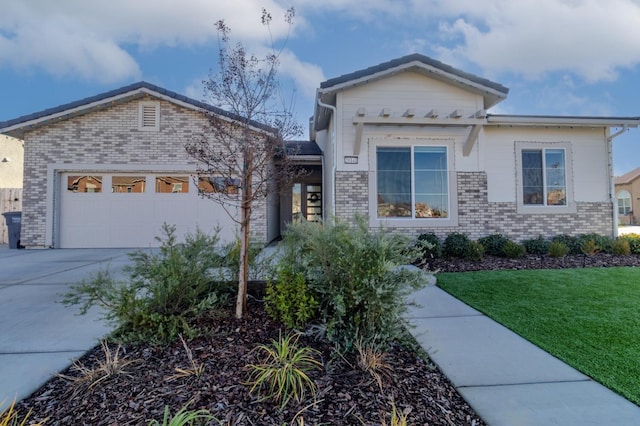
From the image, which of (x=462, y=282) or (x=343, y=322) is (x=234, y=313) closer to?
(x=343, y=322)

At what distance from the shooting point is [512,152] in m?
9.52

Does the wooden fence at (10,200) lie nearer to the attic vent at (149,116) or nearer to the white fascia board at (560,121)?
the attic vent at (149,116)

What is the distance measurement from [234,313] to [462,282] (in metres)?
4.41

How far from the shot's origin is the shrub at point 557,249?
27.0ft

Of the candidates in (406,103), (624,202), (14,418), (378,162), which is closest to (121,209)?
(378,162)

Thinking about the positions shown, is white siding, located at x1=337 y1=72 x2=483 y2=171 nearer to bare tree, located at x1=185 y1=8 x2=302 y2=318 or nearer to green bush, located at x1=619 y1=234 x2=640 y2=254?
green bush, located at x1=619 y1=234 x2=640 y2=254

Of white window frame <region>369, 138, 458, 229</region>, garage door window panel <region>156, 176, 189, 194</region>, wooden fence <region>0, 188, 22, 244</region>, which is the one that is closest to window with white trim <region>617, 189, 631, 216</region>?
white window frame <region>369, 138, 458, 229</region>

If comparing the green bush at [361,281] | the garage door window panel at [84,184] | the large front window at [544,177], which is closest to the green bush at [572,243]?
the large front window at [544,177]

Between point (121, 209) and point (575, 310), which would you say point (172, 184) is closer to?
point (121, 209)

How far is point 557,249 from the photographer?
8.24m

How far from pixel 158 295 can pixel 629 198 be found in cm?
4120

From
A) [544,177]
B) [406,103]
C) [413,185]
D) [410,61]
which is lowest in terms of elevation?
[413,185]

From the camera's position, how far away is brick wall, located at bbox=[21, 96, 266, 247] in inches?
412

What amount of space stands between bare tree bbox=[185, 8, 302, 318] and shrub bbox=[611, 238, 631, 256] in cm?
974
